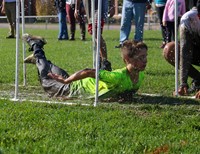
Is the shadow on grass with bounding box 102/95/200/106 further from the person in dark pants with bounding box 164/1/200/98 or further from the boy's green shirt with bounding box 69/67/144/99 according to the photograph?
the person in dark pants with bounding box 164/1/200/98

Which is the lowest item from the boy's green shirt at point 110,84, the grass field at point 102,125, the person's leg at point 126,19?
the grass field at point 102,125

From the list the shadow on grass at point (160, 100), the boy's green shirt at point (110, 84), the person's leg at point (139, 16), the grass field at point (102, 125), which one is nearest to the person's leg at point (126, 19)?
the person's leg at point (139, 16)

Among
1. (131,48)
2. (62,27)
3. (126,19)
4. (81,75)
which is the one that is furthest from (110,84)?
(62,27)

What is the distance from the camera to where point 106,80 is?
6250 mm

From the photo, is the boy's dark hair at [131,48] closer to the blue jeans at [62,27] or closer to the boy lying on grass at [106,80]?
the boy lying on grass at [106,80]

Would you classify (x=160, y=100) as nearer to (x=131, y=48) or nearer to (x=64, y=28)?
(x=131, y=48)

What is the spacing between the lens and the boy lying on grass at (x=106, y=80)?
630cm

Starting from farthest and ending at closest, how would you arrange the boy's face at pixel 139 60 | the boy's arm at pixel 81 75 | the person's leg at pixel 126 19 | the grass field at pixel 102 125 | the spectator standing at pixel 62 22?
1. the spectator standing at pixel 62 22
2. the person's leg at pixel 126 19
3. the boy's face at pixel 139 60
4. the boy's arm at pixel 81 75
5. the grass field at pixel 102 125

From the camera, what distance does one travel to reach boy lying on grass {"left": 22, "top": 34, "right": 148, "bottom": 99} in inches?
248

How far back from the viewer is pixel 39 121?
5258 mm

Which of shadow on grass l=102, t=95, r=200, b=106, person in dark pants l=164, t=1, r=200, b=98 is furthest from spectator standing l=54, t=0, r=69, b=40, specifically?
shadow on grass l=102, t=95, r=200, b=106

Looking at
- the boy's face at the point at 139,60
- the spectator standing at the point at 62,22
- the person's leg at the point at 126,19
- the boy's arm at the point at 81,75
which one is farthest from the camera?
the spectator standing at the point at 62,22

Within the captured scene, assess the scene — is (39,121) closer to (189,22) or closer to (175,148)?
(175,148)

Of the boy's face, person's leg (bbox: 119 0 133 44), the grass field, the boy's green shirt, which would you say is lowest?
the grass field
